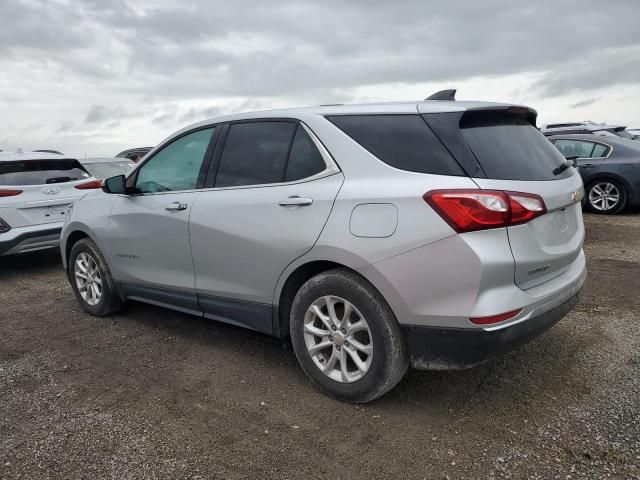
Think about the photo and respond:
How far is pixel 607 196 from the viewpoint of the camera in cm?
975

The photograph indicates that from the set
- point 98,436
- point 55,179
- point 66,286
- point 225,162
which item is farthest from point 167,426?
point 55,179

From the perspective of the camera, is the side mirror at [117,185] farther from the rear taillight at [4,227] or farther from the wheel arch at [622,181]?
the wheel arch at [622,181]

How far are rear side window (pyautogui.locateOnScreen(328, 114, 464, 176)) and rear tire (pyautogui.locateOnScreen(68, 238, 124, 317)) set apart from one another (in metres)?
2.65

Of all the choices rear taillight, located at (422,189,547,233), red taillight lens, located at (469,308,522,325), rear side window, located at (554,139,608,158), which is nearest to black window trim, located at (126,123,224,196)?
rear taillight, located at (422,189,547,233)

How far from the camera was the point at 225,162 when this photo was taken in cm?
371

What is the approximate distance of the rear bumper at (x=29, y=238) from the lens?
6.37 meters

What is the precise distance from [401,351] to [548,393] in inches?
40.2

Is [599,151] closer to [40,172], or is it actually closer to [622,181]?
[622,181]

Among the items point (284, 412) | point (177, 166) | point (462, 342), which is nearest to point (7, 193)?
point (177, 166)

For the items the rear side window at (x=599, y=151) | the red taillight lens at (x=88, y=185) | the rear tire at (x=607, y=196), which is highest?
the red taillight lens at (x=88, y=185)

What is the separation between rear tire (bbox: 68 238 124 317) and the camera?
4703 mm

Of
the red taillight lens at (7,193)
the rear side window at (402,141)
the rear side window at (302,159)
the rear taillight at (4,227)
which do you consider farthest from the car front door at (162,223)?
the red taillight lens at (7,193)

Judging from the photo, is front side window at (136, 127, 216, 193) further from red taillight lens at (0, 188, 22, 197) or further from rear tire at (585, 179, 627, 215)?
rear tire at (585, 179, 627, 215)

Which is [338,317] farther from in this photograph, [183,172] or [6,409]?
[6,409]
